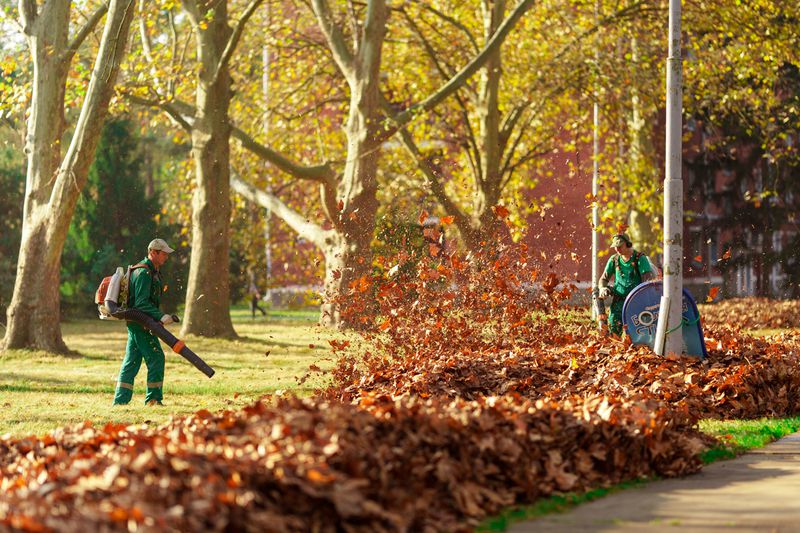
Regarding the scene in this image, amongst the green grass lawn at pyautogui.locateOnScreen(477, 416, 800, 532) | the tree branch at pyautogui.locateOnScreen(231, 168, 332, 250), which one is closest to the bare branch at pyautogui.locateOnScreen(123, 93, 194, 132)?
the tree branch at pyautogui.locateOnScreen(231, 168, 332, 250)

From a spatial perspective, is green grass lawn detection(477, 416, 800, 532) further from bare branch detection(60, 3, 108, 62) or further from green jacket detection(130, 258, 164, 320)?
Result: bare branch detection(60, 3, 108, 62)

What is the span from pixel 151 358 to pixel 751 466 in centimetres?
741

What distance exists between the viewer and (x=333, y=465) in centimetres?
686

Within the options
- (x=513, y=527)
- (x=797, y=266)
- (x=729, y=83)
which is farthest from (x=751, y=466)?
(x=797, y=266)

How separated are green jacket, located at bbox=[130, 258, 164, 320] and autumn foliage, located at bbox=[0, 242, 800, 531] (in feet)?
6.86

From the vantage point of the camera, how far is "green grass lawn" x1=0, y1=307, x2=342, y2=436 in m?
14.4

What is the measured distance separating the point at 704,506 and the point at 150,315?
822 centimetres

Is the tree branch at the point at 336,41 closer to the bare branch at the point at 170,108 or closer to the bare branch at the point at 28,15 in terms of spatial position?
the bare branch at the point at 170,108

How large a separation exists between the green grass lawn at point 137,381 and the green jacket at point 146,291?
1065mm

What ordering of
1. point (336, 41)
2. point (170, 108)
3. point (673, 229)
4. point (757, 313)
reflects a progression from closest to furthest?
point (673, 229) < point (170, 108) < point (336, 41) < point (757, 313)

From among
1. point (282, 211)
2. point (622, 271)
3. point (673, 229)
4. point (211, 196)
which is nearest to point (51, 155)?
point (211, 196)

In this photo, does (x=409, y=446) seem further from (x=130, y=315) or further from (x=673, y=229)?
(x=673, y=229)

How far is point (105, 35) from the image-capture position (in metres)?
22.4

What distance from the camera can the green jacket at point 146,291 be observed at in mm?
14719
